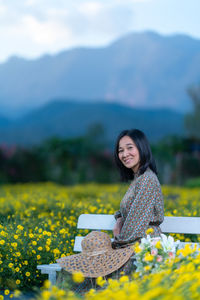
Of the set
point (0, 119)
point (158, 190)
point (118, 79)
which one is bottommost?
point (158, 190)

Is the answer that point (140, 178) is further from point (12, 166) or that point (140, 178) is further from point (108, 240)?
point (12, 166)

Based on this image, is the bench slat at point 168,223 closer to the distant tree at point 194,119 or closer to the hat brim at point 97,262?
the hat brim at point 97,262

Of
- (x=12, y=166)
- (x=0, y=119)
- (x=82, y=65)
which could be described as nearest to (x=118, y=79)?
(x=82, y=65)

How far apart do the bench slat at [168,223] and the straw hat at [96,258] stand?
2.45 ft

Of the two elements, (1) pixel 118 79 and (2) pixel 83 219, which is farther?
(1) pixel 118 79

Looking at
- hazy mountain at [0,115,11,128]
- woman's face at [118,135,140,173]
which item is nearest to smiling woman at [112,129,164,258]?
woman's face at [118,135,140,173]

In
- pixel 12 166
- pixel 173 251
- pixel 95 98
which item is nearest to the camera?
pixel 173 251

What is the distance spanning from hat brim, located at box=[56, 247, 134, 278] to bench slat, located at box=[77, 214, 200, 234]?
76cm

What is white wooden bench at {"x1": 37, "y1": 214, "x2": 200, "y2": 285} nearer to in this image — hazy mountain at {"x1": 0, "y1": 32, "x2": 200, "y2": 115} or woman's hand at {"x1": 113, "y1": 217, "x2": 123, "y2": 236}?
woman's hand at {"x1": 113, "y1": 217, "x2": 123, "y2": 236}

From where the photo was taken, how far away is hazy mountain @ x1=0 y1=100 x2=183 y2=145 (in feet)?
116

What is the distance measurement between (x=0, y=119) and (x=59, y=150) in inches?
836

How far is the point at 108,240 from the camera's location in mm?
3355

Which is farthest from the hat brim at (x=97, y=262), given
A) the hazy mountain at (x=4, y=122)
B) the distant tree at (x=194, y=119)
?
the hazy mountain at (x=4, y=122)

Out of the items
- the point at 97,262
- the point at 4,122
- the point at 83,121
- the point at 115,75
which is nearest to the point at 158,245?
the point at 97,262
